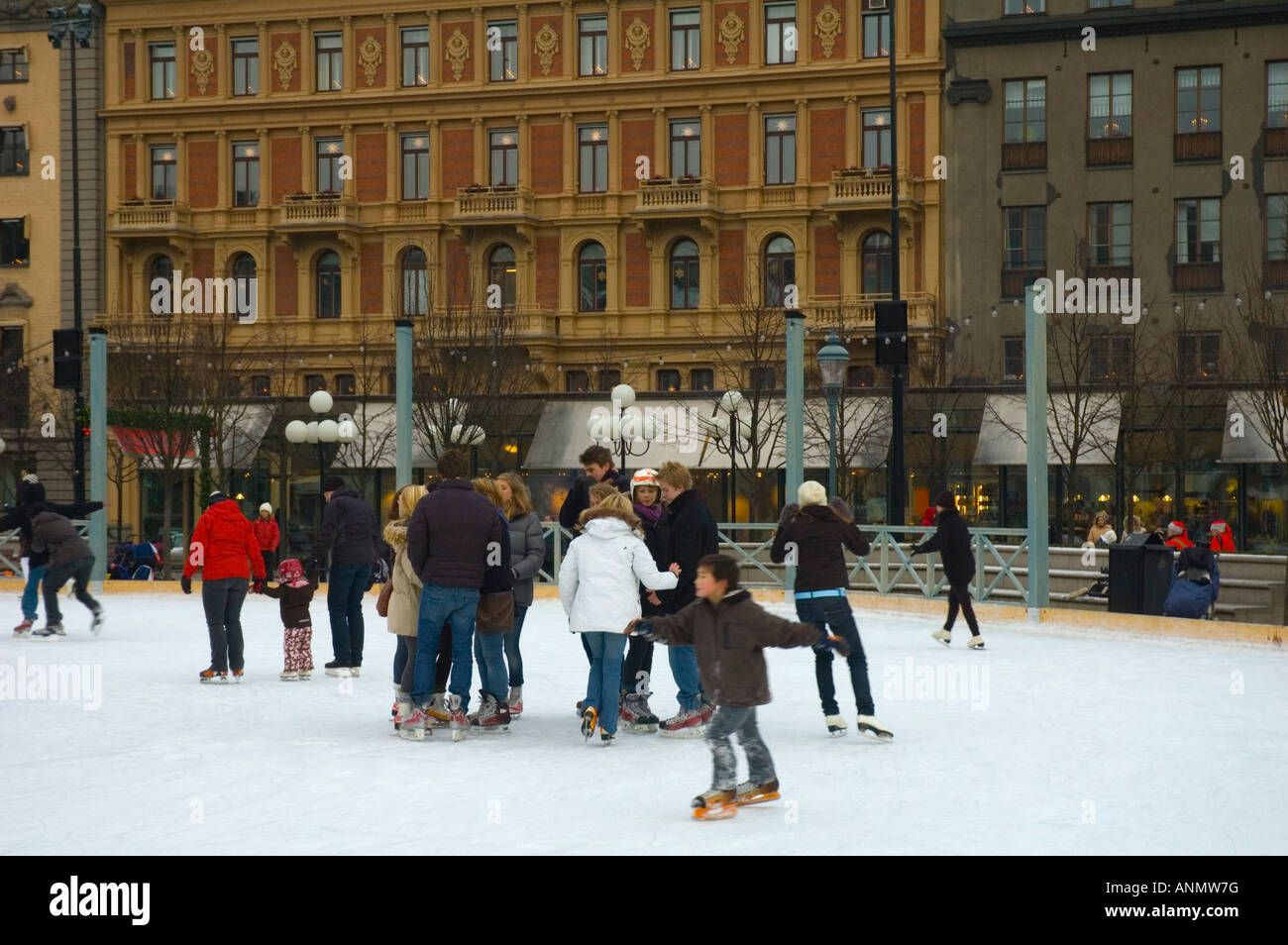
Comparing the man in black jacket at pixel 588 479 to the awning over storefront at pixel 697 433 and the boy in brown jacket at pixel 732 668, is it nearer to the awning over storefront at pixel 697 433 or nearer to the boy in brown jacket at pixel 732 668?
the boy in brown jacket at pixel 732 668

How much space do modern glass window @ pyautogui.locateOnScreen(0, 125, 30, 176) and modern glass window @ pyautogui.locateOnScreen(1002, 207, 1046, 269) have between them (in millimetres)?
28120

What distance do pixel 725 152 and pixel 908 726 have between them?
36.3 metres

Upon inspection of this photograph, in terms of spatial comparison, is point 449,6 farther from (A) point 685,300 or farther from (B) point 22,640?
(B) point 22,640

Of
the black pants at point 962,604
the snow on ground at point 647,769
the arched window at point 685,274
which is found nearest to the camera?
the snow on ground at point 647,769

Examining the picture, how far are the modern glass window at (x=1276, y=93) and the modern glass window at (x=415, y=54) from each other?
2207 centimetres

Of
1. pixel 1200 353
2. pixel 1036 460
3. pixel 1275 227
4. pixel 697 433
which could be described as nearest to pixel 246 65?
pixel 697 433

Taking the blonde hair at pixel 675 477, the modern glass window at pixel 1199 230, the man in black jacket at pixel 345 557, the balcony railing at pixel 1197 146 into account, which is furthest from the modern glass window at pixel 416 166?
the blonde hair at pixel 675 477

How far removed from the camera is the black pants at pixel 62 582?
19.0m

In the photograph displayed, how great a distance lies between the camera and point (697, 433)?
41.4 metres

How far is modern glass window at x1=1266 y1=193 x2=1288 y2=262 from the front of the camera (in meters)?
42.5

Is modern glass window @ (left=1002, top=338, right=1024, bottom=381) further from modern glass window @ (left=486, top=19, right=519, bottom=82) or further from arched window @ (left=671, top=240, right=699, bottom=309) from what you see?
modern glass window @ (left=486, top=19, right=519, bottom=82)

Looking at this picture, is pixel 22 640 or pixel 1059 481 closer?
pixel 22 640

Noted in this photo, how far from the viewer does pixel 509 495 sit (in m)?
12.1
